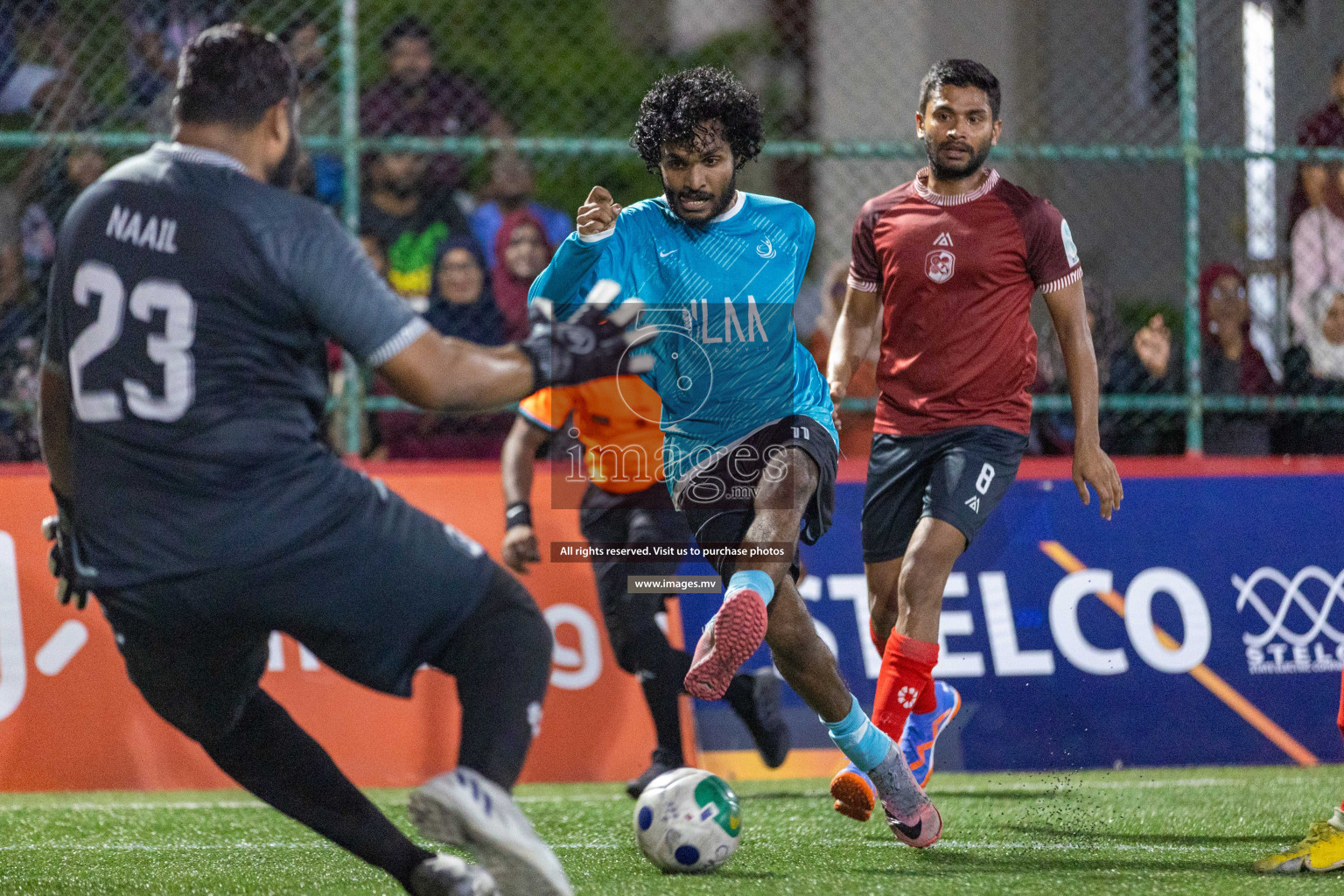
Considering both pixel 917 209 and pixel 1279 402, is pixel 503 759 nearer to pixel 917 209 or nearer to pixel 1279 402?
pixel 917 209

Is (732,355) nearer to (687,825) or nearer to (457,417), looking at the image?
(687,825)

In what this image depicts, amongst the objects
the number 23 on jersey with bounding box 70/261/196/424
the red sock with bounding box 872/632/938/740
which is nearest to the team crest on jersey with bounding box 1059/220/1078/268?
the red sock with bounding box 872/632/938/740

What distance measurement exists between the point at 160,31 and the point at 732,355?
452 centimetres

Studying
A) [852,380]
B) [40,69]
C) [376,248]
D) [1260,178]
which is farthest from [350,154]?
[1260,178]

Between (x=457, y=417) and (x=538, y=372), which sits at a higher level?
(x=538, y=372)

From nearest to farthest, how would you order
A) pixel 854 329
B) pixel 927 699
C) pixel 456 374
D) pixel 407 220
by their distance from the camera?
pixel 456 374 → pixel 927 699 → pixel 854 329 → pixel 407 220

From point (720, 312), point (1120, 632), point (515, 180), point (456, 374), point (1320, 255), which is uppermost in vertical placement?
point (515, 180)

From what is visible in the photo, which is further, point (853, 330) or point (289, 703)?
point (289, 703)

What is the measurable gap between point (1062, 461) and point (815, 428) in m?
2.77

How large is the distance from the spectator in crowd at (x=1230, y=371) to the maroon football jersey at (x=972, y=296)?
2.75 meters

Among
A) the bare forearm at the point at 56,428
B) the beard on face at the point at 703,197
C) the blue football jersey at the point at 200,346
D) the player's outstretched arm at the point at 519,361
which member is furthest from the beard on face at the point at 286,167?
the beard on face at the point at 703,197

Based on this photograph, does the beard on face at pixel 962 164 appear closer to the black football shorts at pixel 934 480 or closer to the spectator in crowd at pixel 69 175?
the black football shorts at pixel 934 480

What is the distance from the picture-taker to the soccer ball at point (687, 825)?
4125 mm

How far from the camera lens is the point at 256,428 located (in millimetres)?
3082
